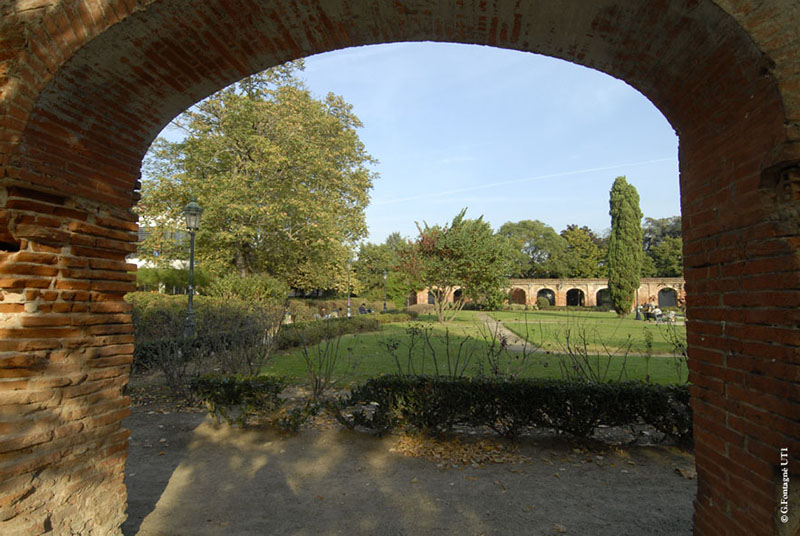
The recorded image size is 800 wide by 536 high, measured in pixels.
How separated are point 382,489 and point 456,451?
116 cm

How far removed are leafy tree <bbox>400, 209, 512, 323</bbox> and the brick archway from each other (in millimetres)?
18617

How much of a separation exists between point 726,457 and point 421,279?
1952 centimetres

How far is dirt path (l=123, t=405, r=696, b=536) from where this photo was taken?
343 centimetres

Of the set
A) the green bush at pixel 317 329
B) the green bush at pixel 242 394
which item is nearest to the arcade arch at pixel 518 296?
the green bush at pixel 317 329

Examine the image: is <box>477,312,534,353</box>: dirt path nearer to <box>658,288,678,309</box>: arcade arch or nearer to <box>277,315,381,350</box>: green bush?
<box>277,315,381,350</box>: green bush

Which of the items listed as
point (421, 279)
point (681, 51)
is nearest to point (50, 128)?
point (681, 51)

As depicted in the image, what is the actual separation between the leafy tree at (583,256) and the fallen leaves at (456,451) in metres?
59.1

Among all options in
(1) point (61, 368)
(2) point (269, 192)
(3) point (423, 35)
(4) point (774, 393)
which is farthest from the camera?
(2) point (269, 192)

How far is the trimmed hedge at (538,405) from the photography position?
490 centimetres

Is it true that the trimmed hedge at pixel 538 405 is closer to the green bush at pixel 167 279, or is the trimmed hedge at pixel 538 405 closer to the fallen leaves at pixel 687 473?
the fallen leaves at pixel 687 473

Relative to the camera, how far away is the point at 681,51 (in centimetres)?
247

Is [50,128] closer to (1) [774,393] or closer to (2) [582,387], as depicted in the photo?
(1) [774,393]

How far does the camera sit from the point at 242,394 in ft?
18.8

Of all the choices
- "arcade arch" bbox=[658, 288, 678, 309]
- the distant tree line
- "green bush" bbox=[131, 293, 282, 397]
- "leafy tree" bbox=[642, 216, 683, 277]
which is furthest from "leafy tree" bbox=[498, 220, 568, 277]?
"green bush" bbox=[131, 293, 282, 397]
